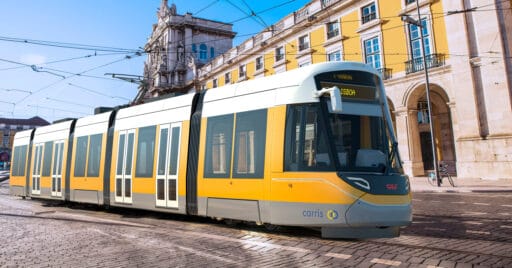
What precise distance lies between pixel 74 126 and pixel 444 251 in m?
12.6

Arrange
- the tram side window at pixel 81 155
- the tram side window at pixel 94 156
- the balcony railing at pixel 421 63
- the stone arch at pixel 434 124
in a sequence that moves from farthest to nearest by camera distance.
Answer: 1. the stone arch at pixel 434 124
2. the balcony railing at pixel 421 63
3. the tram side window at pixel 81 155
4. the tram side window at pixel 94 156

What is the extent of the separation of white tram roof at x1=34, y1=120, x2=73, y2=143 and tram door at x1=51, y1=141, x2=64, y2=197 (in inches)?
12.5

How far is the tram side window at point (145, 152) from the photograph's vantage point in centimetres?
887

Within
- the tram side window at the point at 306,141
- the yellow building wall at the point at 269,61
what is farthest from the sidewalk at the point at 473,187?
the yellow building wall at the point at 269,61

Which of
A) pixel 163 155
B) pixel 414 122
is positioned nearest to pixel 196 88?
pixel 414 122

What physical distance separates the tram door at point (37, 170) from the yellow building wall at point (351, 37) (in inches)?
792

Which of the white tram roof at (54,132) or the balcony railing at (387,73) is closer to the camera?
the white tram roof at (54,132)

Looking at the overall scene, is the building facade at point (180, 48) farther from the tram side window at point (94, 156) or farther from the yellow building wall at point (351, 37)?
the tram side window at point (94, 156)

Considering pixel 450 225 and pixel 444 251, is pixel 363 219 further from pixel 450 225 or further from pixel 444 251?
pixel 450 225

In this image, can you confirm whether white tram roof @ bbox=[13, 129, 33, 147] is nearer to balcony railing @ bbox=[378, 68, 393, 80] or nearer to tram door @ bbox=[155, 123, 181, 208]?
tram door @ bbox=[155, 123, 181, 208]

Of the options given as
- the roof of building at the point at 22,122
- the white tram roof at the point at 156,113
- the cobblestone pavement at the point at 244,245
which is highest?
the roof of building at the point at 22,122

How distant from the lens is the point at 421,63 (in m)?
21.4

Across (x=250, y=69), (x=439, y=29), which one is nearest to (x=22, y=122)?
(x=250, y=69)

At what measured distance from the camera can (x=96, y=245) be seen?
19.8ft
